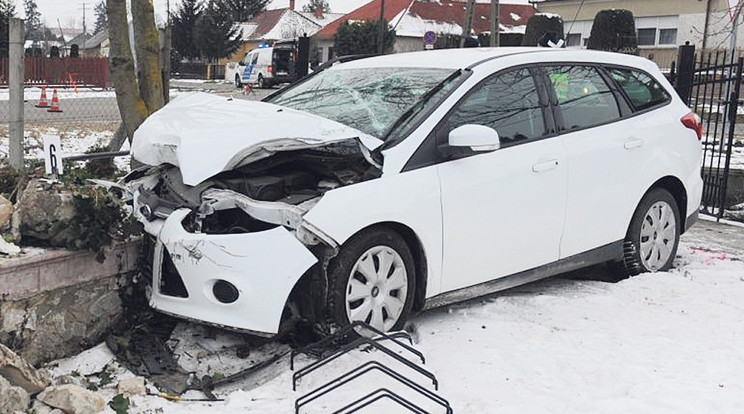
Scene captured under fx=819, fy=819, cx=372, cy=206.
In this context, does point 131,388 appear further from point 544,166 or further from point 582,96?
point 582,96

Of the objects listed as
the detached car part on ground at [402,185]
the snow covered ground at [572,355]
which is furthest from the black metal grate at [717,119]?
the snow covered ground at [572,355]

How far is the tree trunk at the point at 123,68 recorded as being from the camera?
22.1ft

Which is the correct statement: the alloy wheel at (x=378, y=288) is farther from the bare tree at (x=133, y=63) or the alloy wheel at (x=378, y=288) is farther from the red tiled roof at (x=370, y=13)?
the red tiled roof at (x=370, y=13)

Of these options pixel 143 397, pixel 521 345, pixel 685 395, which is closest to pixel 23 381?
pixel 143 397

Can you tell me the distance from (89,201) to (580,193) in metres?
3.03

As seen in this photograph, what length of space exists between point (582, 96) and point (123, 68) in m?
3.77

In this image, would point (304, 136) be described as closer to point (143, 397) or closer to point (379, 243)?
point (379, 243)

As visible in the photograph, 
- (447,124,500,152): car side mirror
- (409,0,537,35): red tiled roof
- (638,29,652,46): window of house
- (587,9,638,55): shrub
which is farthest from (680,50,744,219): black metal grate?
(409,0,537,35): red tiled roof

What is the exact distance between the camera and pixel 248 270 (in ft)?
13.1

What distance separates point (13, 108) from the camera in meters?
5.74

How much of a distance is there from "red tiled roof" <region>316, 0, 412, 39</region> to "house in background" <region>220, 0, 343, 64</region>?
220 centimetres

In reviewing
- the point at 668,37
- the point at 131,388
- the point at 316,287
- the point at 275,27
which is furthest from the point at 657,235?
the point at 275,27

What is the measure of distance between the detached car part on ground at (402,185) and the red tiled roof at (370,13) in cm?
5125

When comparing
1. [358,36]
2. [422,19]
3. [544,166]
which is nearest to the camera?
[544,166]
